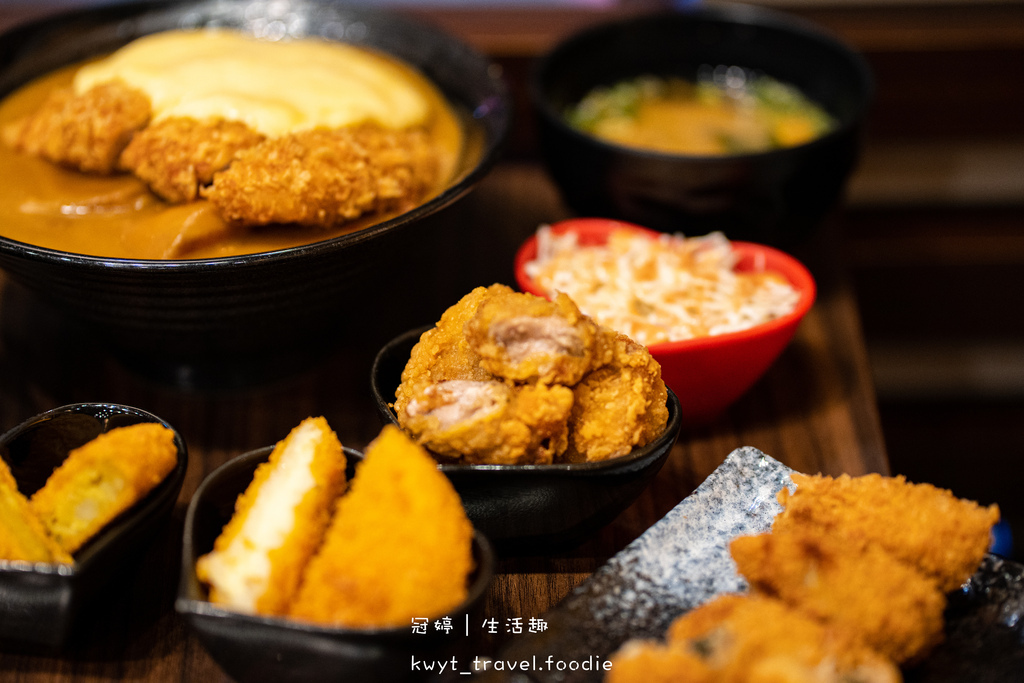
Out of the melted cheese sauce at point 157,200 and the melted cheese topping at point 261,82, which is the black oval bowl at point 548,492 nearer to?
the melted cheese sauce at point 157,200

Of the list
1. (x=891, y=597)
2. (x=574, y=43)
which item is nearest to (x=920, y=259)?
(x=574, y=43)

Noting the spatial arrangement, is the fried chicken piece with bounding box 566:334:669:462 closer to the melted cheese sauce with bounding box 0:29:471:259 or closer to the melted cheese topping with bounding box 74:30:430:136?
the melted cheese sauce with bounding box 0:29:471:259

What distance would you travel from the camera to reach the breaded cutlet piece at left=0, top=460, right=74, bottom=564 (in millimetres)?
1164

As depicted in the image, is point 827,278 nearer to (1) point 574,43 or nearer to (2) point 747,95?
(2) point 747,95

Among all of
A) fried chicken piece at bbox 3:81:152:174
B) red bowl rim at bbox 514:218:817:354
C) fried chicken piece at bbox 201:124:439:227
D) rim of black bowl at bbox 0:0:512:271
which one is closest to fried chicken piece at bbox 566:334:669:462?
red bowl rim at bbox 514:218:817:354

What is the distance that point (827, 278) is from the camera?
7.29ft

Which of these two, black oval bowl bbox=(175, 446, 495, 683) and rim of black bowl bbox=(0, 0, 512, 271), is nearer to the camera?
black oval bowl bbox=(175, 446, 495, 683)

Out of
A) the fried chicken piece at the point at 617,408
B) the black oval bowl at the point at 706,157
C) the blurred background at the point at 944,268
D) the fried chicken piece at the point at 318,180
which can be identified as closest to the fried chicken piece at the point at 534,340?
the fried chicken piece at the point at 617,408

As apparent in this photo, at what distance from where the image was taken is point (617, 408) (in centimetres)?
130

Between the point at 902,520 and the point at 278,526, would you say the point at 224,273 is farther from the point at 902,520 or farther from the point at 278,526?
the point at 902,520

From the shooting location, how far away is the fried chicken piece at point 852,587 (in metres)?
1.10

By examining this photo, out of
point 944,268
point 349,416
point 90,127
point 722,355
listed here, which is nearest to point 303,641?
point 349,416

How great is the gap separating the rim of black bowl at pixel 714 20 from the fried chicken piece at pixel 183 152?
2.59ft

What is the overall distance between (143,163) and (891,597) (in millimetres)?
1494
